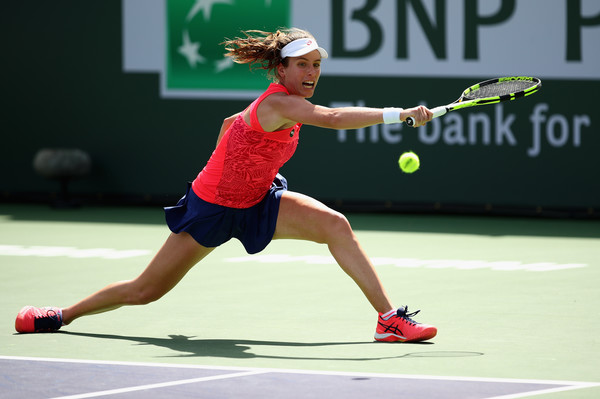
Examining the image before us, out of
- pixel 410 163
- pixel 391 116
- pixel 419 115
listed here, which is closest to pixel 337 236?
pixel 410 163

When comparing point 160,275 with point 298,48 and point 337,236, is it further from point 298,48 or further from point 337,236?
point 298,48

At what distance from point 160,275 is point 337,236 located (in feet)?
2.97

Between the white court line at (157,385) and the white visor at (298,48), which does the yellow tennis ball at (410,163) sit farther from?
the white court line at (157,385)

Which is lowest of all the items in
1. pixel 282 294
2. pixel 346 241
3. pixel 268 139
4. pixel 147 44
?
pixel 282 294

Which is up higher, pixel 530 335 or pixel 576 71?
pixel 576 71

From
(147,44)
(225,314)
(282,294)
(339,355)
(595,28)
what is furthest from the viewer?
(147,44)

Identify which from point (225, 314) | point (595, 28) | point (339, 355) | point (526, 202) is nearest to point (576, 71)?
point (595, 28)

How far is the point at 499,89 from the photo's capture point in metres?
6.71

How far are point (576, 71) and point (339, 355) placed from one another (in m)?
7.36

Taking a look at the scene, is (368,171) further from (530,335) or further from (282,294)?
(530,335)

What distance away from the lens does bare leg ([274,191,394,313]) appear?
5999mm

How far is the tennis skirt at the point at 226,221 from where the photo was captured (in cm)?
610

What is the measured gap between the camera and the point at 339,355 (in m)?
5.70

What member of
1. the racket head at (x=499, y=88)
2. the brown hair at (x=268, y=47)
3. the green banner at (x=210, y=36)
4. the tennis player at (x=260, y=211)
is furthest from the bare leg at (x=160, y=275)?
the green banner at (x=210, y=36)
